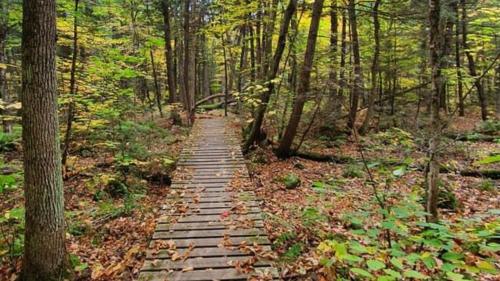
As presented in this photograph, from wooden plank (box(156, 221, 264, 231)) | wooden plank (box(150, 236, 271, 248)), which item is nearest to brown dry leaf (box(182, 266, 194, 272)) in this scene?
wooden plank (box(150, 236, 271, 248))

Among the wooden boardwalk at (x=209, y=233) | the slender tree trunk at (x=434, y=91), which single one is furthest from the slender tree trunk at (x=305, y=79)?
the slender tree trunk at (x=434, y=91)

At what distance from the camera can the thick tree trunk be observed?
3.90 m

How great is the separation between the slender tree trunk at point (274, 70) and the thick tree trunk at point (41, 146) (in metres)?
7.20

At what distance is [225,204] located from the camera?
6.43 m

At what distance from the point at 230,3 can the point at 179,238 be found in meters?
12.6

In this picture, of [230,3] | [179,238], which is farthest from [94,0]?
[179,238]

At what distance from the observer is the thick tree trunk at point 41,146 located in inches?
154

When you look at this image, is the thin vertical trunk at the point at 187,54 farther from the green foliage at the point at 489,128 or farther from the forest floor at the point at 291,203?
the green foliage at the point at 489,128

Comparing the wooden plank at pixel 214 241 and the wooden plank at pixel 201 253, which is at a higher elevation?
the wooden plank at pixel 214 241

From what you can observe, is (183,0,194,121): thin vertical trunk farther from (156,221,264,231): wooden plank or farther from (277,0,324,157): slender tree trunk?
(156,221,264,231): wooden plank

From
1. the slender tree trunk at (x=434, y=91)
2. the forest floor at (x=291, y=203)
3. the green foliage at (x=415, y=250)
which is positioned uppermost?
the slender tree trunk at (x=434, y=91)

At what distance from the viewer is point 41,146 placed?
13.1ft

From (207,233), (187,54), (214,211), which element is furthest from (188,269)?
(187,54)

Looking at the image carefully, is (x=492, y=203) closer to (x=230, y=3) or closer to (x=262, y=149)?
(x=262, y=149)
